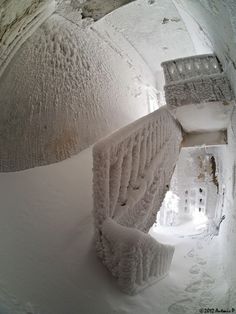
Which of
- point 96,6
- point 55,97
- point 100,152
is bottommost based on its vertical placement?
point 100,152

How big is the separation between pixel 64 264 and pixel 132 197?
0.80 m

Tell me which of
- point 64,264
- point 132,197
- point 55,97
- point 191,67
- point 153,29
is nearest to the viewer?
point 64,264

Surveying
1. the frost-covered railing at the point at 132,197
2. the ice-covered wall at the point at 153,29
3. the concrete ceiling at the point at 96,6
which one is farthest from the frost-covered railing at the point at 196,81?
Result: the ice-covered wall at the point at 153,29

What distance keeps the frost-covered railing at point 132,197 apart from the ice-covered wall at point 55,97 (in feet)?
2.85

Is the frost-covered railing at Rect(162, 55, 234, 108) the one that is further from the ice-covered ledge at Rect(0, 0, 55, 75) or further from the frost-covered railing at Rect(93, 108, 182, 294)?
the ice-covered ledge at Rect(0, 0, 55, 75)

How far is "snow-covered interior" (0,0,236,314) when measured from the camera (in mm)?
2182

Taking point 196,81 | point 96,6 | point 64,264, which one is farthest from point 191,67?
point 64,264

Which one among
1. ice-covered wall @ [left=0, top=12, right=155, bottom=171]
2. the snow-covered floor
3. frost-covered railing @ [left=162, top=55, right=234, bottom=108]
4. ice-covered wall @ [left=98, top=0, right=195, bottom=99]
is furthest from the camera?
ice-covered wall @ [left=98, top=0, right=195, bottom=99]

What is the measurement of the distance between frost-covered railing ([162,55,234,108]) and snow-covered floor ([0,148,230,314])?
4.13 ft

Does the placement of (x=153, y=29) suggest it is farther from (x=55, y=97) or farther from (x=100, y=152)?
(x=100, y=152)

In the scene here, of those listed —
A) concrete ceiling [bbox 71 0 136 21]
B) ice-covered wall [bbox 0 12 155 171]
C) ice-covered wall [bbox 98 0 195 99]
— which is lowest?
ice-covered wall [bbox 0 12 155 171]

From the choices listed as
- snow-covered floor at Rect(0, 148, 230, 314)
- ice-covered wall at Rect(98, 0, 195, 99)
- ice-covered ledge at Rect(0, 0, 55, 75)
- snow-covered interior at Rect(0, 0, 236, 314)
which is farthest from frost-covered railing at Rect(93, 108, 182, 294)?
ice-covered wall at Rect(98, 0, 195, 99)

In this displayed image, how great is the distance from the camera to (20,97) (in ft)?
10.4

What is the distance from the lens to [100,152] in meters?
2.36
